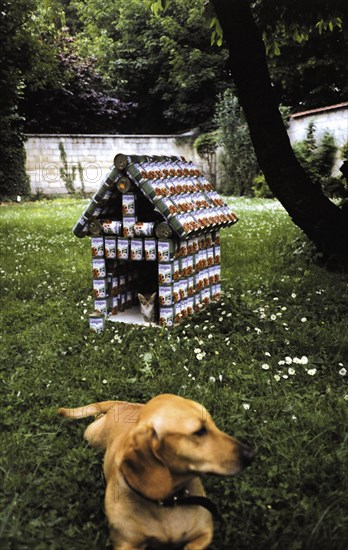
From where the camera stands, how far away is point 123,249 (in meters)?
5.20

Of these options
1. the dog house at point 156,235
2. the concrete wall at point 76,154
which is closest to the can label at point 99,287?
the dog house at point 156,235

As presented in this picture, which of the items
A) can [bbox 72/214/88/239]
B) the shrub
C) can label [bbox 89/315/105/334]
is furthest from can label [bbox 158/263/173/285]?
the shrub

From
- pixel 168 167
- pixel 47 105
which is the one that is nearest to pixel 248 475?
pixel 168 167

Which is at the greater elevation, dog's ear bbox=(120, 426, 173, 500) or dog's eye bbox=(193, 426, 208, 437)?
dog's eye bbox=(193, 426, 208, 437)

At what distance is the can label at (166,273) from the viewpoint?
5031mm

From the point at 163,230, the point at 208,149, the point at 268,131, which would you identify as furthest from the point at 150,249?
the point at 208,149

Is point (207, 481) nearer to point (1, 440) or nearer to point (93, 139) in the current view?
point (1, 440)

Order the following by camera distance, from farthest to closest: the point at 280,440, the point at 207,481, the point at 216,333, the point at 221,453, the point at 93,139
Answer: the point at 93,139, the point at 216,333, the point at 280,440, the point at 207,481, the point at 221,453

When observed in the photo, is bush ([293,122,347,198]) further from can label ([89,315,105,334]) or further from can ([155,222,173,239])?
can label ([89,315,105,334])

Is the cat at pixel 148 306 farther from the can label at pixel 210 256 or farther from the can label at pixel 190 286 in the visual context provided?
the can label at pixel 210 256

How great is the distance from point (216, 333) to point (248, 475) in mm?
2230

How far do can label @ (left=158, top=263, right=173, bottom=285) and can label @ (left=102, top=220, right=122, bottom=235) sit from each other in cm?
54

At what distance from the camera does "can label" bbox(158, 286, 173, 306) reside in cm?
508

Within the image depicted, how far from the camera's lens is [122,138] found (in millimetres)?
22359
